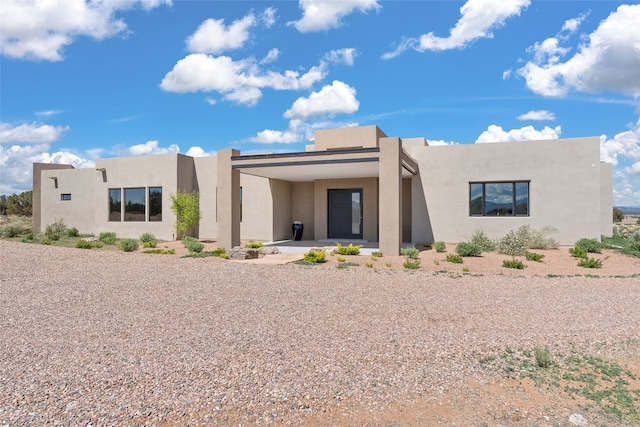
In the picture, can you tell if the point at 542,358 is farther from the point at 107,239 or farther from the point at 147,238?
the point at 107,239

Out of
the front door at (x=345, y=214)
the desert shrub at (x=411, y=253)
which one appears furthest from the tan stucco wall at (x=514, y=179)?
the desert shrub at (x=411, y=253)

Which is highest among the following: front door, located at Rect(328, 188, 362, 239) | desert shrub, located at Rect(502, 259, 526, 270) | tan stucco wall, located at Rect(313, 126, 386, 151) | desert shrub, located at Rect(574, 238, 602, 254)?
tan stucco wall, located at Rect(313, 126, 386, 151)

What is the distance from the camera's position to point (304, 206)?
20.7m

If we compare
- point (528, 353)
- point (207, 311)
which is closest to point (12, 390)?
point (207, 311)

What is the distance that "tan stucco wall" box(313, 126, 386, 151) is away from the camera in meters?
18.2

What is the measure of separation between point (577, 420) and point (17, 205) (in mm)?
52739

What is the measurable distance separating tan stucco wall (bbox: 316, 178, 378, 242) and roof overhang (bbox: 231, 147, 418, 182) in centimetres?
94

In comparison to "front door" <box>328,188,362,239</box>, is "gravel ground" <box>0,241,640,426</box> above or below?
below

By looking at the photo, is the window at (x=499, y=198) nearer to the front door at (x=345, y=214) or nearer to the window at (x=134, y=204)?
the front door at (x=345, y=214)

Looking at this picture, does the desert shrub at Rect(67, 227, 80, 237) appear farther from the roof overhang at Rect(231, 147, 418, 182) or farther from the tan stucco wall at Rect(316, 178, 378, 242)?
the tan stucco wall at Rect(316, 178, 378, 242)

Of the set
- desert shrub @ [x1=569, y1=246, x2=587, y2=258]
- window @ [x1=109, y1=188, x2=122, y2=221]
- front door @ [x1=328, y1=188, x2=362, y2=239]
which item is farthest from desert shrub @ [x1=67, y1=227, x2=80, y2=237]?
desert shrub @ [x1=569, y1=246, x2=587, y2=258]

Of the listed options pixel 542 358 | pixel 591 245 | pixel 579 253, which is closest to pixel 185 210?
pixel 579 253

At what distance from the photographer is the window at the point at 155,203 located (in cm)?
2088

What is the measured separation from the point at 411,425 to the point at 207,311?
13.4 feet
